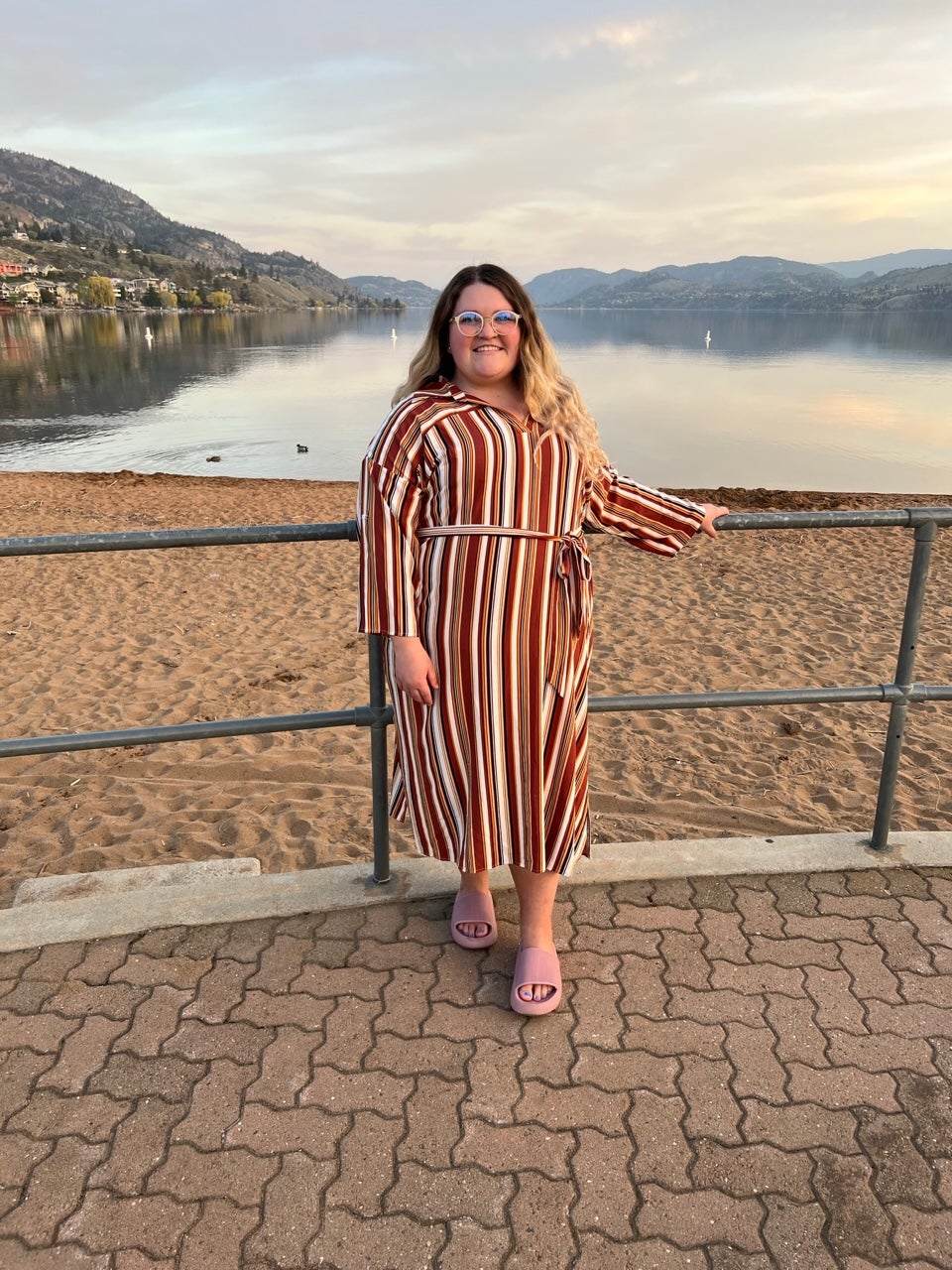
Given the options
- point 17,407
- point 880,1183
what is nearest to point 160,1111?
point 880,1183

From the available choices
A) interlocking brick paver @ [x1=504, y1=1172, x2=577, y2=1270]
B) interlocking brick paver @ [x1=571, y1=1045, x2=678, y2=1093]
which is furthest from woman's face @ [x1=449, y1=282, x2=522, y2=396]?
interlocking brick paver @ [x1=504, y1=1172, x2=577, y2=1270]

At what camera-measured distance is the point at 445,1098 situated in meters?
1.75

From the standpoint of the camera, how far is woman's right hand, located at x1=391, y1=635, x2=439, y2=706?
1868mm

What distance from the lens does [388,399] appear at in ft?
122

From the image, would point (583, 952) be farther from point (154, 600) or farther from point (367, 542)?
point (154, 600)

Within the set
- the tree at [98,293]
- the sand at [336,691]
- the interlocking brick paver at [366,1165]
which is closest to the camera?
the interlocking brick paver at [366,1165]

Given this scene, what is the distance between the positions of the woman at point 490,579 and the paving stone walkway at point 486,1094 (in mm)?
252

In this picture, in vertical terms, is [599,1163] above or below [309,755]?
above

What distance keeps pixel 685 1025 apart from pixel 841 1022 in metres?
0.36

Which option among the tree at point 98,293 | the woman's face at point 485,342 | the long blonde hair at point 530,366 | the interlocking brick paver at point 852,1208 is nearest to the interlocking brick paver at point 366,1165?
the interlocking brick paver at point 852,1208

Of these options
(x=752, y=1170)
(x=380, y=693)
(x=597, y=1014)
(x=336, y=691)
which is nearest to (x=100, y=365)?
(x=336, y=691)

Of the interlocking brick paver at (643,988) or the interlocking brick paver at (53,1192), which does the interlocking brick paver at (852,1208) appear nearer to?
the interlocking brick paver at (643,988)

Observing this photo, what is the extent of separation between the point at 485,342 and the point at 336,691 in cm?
411

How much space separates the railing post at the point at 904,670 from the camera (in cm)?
223
